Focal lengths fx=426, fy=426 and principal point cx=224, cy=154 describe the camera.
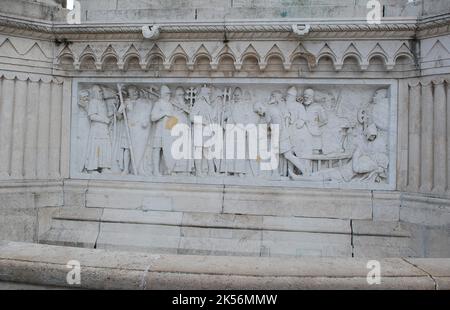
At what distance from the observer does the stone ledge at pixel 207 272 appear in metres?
2.96

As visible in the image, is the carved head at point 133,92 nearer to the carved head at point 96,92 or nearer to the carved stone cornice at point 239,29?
the carved head at point 96,92

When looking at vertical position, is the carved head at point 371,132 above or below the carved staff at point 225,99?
below

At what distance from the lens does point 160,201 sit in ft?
20.4

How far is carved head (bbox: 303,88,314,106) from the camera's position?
19.9 feet

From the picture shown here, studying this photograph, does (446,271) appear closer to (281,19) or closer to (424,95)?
(424,95)

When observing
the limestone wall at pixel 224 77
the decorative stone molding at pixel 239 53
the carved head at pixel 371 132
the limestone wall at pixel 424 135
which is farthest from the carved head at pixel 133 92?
the limestone wall at pixel 424 135

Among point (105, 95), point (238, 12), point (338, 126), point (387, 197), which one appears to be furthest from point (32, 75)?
point (387, 197)

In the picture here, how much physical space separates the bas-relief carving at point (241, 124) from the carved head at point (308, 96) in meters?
0.01

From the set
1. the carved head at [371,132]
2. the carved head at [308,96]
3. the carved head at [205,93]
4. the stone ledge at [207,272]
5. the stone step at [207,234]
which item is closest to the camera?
the stone ledge at [207,272]

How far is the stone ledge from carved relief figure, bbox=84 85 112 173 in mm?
3113

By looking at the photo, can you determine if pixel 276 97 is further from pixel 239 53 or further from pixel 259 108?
pixel 239 53

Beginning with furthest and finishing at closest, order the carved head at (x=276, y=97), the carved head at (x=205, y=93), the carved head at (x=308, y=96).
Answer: the carved head at (x=205, y=93), the carved head at (x=276, y=97), the carved head at (x=308, y=96)

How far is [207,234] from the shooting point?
5992mm

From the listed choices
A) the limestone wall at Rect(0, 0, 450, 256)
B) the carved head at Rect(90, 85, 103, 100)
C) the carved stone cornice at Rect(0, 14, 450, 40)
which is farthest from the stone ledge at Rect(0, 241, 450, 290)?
the carved head at Rect(90, 85, 103, 100)
